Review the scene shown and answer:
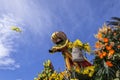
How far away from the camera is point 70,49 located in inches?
912

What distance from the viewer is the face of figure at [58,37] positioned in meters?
23.9

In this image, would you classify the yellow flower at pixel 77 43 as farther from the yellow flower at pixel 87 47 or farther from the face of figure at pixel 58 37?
the face of figure at pixel 58 37

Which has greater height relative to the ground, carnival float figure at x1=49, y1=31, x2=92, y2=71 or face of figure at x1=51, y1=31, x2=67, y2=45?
face of figure at x1=51, y1=31, x2=67, y2=45

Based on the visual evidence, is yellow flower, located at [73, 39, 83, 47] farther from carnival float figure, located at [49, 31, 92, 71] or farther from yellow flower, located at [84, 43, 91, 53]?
yellow flower, located at [84, 43, 91, 53]

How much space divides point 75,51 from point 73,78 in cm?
168

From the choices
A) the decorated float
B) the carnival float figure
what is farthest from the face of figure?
the decorated float

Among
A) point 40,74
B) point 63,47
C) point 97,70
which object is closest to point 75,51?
point 97,70

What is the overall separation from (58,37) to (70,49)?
1516 mm

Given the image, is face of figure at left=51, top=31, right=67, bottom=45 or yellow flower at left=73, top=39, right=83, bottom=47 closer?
yellow flower at left=73, top=39, right=83, bottom=47

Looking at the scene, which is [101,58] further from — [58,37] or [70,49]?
[58,37]

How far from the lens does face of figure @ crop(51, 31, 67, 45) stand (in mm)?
23938

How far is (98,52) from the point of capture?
54.5ft

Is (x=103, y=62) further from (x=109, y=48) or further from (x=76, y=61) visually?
(x=76, y=61)

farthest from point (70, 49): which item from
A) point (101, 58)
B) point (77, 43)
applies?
point (101, 58)
